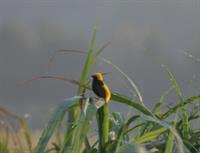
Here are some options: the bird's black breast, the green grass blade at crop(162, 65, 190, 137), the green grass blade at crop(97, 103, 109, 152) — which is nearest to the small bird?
the bird's black breast

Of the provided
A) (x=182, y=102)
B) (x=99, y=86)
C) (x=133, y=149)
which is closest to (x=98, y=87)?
(x=99, y=86)

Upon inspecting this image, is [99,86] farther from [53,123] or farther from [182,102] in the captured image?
[182,102]

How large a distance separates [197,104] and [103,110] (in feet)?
0.96

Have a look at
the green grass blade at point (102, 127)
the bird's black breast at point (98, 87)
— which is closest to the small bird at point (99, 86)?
the bird's black breast at point (98, 87)

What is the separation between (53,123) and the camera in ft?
2.68

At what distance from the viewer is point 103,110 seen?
0.90m

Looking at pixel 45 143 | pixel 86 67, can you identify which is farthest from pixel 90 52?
pixel 45 143

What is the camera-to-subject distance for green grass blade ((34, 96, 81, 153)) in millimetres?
812

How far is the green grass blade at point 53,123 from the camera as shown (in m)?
0.81

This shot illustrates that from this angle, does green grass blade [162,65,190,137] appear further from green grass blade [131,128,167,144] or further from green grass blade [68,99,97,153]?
green grass blade [68,99,97,153]

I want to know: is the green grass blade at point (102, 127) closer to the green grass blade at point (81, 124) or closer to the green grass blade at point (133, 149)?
the green grass blade at point (81, 124)

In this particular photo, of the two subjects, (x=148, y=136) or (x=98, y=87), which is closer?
(x=98, y=87)

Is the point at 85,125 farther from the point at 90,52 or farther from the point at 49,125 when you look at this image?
the point at 90,52

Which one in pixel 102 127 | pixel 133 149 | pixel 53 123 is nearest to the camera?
pixel 133 149
